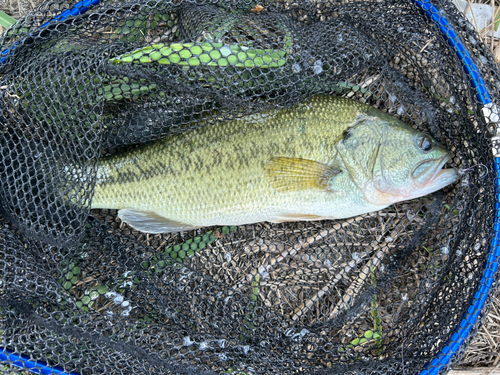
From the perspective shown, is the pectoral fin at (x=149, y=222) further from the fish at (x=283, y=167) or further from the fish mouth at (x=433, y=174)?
the fish mouth at (x=433, y=174)

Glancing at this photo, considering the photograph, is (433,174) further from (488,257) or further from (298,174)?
(298,174)

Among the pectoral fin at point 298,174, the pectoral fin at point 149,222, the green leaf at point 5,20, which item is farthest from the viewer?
the green leaf at point 5,20

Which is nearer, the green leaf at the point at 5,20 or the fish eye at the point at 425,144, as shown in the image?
the fish eye at the point at 425,144

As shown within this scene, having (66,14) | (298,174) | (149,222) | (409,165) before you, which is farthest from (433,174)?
(66,14)

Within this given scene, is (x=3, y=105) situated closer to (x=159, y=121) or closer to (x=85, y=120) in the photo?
(x=85, y=120)

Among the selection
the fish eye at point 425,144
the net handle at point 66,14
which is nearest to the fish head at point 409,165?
the fish eye at point 425,144

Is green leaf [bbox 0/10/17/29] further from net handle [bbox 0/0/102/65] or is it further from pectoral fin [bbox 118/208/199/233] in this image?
pectoral fin [bbox 118/208/199/233]
